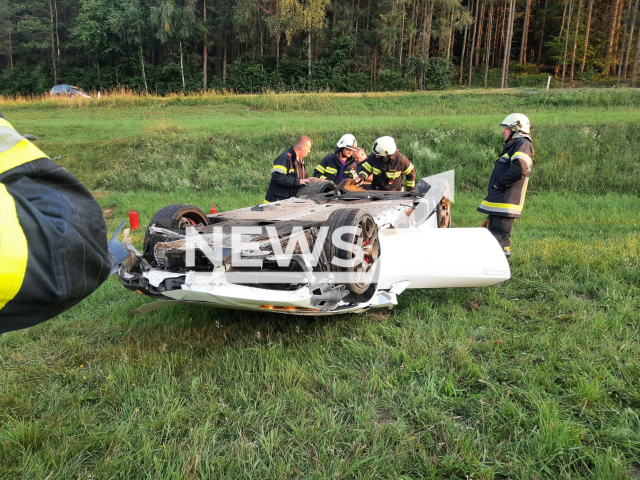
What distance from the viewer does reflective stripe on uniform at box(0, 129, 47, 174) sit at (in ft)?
2.96

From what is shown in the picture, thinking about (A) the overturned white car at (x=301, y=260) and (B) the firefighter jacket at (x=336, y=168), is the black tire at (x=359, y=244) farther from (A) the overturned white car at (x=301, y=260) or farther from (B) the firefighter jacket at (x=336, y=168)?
(B) the firefighter jacket at (x=336, y=168)

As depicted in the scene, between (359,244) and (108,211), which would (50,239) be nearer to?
(359,244)

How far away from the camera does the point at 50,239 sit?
910mm

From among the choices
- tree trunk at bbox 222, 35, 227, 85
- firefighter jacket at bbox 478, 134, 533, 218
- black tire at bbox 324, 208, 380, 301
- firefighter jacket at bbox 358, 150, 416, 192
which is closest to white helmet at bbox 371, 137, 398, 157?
firefighter jacket at bbox 358, 150, 416, 192

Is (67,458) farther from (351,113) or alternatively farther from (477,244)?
(351,113)

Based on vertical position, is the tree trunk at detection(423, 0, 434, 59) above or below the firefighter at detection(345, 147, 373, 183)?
above

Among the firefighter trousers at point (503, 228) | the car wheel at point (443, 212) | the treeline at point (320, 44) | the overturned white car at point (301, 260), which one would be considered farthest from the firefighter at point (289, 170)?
the treeline at point (320, 44)

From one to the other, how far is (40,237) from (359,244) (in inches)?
105

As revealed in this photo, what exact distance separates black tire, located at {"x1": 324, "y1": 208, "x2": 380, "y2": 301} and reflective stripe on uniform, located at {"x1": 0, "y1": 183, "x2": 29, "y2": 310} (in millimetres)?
2480

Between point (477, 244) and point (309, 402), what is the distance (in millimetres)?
2179

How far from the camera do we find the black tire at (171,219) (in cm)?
359

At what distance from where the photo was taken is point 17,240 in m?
0.85

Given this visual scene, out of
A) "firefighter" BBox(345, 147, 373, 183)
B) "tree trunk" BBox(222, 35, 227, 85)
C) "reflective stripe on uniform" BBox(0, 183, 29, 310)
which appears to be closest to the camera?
"reflective stripe on uniform" BBox(0, 183, 29, 310)

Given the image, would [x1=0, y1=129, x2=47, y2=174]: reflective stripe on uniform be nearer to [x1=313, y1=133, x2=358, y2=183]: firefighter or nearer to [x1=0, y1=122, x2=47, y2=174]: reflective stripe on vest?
[x1=0, y1=122, x2=47, y2=174]: reflective stripe on vest
